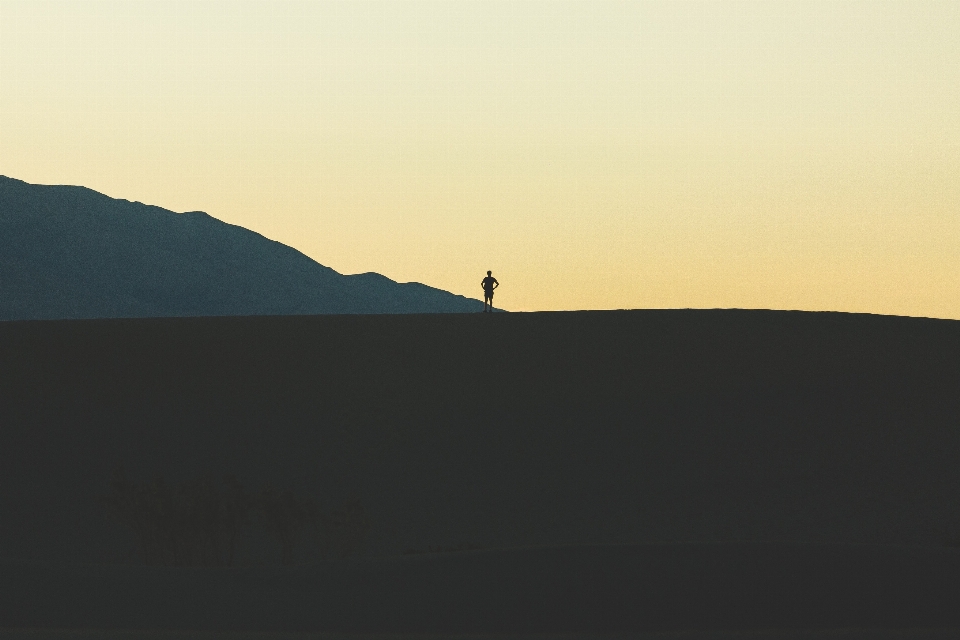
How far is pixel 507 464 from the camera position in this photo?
2342cm

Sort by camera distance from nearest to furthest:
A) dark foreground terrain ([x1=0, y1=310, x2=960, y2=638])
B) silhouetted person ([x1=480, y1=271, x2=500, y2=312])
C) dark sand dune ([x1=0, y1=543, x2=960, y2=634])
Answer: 1. dark sand dune ([x1=0, y1=543, x2=960, y2=634])
2. dark foreground terrain ([x1=0, y1=310, x2=960, y2=638])
3. silhouetted person ([x1=480, y1=271, x2=500, y2=312])

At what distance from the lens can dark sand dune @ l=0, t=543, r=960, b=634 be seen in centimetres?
1265

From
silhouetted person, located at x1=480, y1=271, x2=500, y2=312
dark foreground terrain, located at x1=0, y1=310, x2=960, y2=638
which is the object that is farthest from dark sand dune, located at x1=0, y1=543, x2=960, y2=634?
silhouetted person, located at x1=480, y1=271, x2=500, y2=312

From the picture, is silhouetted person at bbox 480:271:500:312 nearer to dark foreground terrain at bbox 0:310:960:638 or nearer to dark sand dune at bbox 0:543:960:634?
dark foreground terrain at bbox 0:310:960:638

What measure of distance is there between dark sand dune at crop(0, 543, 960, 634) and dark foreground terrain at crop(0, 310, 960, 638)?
3 centimetres

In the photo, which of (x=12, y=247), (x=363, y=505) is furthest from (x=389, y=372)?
(x=12, y=247)

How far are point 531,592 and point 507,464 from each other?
10.1m

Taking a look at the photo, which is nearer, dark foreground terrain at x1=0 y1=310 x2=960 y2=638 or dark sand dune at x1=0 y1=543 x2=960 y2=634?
dark sand dune at x1=0 y1=543 x2=960 y2=634

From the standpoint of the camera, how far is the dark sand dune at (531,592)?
12648 millimetres

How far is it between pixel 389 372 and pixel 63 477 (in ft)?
22.2

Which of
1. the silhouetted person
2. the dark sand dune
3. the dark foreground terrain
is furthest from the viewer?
the silhouetted person

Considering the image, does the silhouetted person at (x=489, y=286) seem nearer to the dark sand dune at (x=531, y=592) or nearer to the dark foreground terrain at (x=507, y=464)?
the dark foreground terrain at (x=507, y=464)

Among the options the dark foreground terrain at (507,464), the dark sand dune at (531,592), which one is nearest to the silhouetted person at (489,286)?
the dark foreground terrain at (507,464)

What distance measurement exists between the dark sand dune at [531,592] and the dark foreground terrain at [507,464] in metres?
0.03
